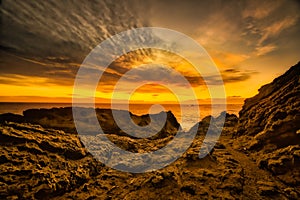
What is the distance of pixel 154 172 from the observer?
38.2 ft

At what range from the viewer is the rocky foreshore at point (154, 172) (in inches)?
370

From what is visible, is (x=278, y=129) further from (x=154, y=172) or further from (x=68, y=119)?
(x=68, y=119)

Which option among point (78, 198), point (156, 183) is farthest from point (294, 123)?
point (78, 198)

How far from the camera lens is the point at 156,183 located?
397 inches

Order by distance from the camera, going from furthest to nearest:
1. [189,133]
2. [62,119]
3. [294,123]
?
[189,133] → [62,119] → [294,123]

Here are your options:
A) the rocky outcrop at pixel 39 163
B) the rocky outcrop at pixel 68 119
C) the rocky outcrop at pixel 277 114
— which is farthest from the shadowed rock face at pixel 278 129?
the rocky outcrop at pixel 39 163

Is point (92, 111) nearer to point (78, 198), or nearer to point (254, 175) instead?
point (78, 198)

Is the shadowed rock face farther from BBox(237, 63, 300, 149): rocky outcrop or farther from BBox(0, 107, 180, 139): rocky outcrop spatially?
BBox(0, 107, 180, 139): rocky outcrop

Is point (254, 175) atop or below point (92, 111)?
below

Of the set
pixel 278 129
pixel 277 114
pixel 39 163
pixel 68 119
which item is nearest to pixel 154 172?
pixel 39 163

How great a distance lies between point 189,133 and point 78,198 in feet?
63.3

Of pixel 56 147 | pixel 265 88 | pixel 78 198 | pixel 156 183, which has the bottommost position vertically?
pixel 78 198

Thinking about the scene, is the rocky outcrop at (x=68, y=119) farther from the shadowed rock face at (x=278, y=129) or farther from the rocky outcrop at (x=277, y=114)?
the rocky outcrop at (x=277, y=114)

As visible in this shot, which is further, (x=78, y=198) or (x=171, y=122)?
(x=171, y=122)
